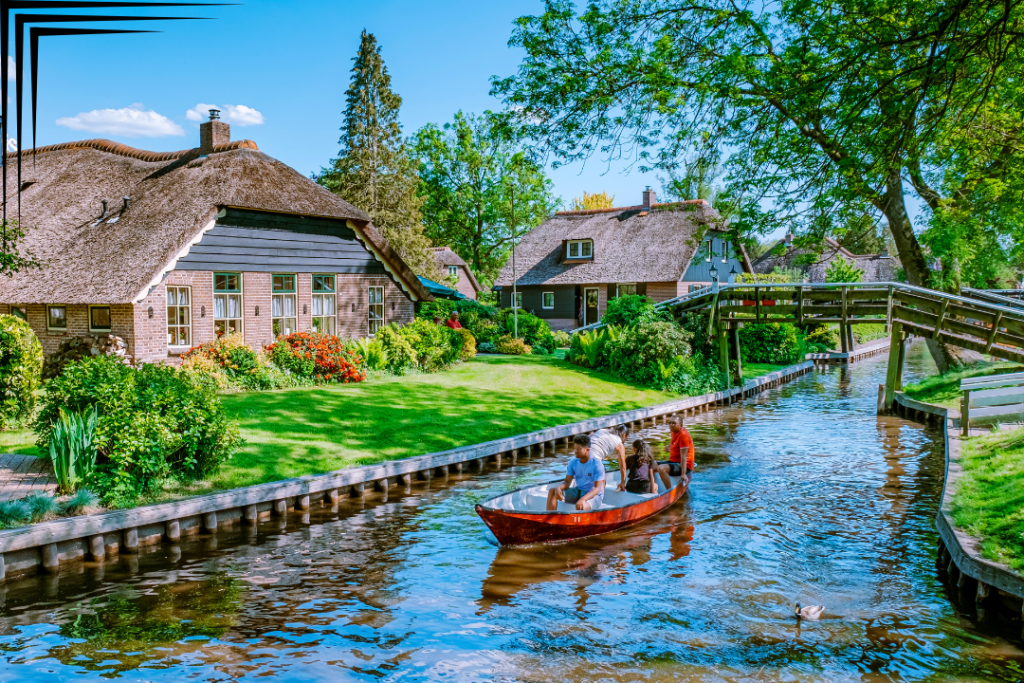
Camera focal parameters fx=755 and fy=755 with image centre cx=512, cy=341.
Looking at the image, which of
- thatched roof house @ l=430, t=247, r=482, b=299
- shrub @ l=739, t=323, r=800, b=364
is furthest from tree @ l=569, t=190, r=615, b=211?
shrub @ l=739, t=323, r=800, b=364

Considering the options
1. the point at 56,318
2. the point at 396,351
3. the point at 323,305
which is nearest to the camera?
the point at 56,318

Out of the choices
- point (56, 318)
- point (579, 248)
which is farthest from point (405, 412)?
point (579, 248)

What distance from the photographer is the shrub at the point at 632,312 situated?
27.2m

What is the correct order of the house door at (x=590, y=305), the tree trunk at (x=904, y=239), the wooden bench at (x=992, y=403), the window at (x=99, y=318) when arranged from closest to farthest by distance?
the wooden bench at (x=992, y=403)
the tree trunk at (x=904, y=239)
the window at (x=99, y=318)
the house door at (x=590, y=305)

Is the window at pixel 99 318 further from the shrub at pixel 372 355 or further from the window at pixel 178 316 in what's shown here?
the shrub at pixel 372 355

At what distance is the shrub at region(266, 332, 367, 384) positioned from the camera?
21500 millimetres

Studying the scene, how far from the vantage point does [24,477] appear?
11945 millimetres

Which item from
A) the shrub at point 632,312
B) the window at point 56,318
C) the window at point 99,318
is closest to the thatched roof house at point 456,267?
the shrub at point 632,312

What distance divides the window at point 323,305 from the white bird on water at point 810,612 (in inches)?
748

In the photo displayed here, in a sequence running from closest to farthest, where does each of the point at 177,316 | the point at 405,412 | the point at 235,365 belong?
the point at 405,412
the point at 235,365
the point at 177,316

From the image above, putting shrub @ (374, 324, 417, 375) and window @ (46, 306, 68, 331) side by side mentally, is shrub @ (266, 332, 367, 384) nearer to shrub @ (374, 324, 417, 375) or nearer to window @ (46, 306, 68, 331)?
shrub @ (374, 324, 417, 375)

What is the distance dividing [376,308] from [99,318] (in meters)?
9.31

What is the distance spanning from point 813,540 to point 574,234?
38312 millimetres

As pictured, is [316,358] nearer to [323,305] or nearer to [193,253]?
[323,305]
